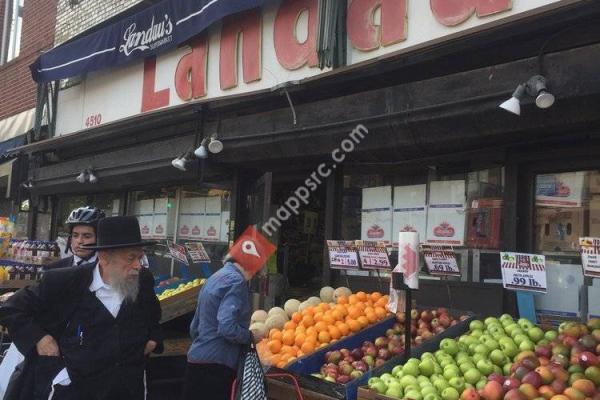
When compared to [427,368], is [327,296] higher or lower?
higher

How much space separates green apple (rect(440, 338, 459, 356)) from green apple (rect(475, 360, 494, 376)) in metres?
0.34

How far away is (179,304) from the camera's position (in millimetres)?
6809

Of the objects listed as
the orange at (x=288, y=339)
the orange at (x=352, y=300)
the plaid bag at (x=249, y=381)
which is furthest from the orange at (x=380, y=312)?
the plaid bag at (x=249, y=381)

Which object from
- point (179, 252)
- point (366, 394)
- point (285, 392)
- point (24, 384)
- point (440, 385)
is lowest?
point (285, 392)

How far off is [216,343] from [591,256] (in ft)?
9.83

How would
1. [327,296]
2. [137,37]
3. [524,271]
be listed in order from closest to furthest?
[524,271]
[327,296]
[137,37]

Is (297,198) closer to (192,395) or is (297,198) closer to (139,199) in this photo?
(139,199)

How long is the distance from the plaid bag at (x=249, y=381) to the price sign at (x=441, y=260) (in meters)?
2.30

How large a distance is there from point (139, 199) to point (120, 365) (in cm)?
759

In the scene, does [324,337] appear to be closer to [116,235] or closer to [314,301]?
[314,301]

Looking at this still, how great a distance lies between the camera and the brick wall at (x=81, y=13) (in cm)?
1016

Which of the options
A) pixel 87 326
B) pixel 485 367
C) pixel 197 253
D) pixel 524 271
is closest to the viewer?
pixel 87 326

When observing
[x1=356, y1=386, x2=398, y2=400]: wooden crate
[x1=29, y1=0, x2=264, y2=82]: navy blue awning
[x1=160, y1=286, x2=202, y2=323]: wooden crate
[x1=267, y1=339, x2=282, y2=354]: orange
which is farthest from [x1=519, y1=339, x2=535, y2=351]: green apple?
[x1=29, y1=0, x2=264, y2=82]: navy blue awning

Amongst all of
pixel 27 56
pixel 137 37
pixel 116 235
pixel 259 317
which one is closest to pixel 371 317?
pixel 259 317
